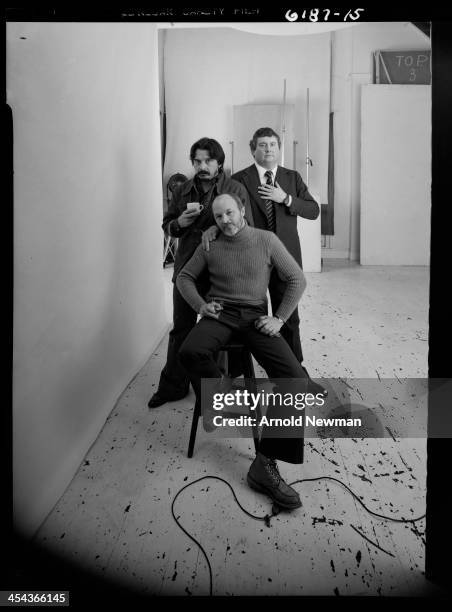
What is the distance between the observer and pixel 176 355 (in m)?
1.91

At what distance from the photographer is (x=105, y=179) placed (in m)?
1.69

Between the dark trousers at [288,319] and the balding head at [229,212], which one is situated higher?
the balding head at [229,212]

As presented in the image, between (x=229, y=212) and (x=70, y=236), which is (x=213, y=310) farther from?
(x=70, y=236)

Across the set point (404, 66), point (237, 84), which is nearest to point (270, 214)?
point (237, 84)

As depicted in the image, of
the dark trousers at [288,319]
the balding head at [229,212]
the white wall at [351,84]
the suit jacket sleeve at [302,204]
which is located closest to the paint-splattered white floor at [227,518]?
the dark trousers at [288,319]

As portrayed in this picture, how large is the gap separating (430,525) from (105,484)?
0.91 metres

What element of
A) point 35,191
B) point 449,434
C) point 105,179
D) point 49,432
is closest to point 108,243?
point 105,179

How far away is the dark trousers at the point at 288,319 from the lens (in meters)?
1.70

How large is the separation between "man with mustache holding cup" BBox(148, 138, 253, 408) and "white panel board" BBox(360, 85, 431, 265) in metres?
4.20

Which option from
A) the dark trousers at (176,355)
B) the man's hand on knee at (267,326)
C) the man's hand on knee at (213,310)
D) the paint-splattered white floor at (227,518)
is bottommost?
the paint-splattered white floor at (227,518)

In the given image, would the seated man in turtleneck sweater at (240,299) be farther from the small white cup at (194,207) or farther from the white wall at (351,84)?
the white wall at (351,84)

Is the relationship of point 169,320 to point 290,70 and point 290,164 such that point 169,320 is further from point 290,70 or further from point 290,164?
point 290,70

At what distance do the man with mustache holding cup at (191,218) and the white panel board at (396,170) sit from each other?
4.20m

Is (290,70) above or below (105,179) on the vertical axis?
above
